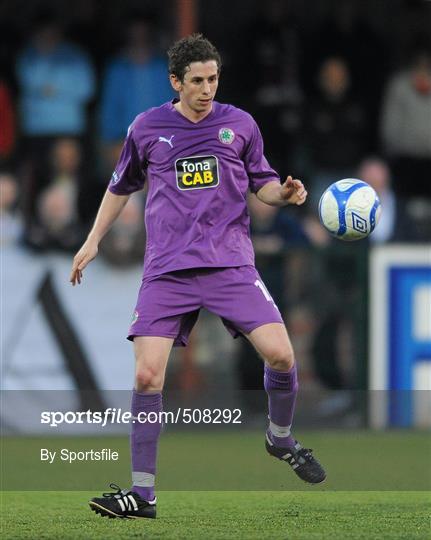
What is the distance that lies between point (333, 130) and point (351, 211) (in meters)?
5.99

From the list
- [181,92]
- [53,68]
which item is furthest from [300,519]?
[53,68]

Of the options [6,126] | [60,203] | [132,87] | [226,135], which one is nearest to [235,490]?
[226,135]

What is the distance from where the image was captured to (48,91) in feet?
40.7

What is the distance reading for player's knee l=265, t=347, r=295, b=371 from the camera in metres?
6.88

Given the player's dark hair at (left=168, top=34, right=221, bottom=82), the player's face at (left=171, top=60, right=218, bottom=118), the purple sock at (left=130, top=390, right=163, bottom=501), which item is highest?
the player's dark hair at (left=168, top=34, right=221, bottom=82)

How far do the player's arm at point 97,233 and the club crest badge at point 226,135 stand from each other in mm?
596

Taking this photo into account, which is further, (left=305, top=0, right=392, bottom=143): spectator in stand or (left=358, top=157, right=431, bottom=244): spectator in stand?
(left=305, top=0, right=392, bottom=143): spectator in stand

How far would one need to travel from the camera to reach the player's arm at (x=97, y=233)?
6934 mm

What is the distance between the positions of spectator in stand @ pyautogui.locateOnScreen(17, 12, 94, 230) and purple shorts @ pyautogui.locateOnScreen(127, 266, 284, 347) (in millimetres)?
5597

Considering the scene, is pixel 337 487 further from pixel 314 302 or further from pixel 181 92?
pixel 314 302

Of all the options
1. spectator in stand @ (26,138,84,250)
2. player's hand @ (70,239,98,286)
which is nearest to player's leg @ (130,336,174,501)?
player's hand @ (70,239,98,286)

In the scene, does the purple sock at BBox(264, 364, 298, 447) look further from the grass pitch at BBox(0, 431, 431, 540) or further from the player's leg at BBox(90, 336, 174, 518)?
the player's leg at BBox(90, 336, 174, 518)

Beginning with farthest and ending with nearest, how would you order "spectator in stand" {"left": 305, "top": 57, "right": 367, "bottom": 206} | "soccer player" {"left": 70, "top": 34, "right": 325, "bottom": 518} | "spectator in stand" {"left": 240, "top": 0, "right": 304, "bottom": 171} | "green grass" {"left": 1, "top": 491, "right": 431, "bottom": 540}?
"spectator in stand" {"left": 240, "top": 0, "right": 304, "bottom": 171}
"spectator in stand" {"left": 305, "top": 57, "right": 367, "bottom": 206}
"soccer player" {"left": 70, "top": 34, "right": 325, "bottom": 518}
"green grass" {"left": 1, "top": 491, "right": 431, "bottom": 540}

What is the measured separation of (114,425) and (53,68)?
3.29m
